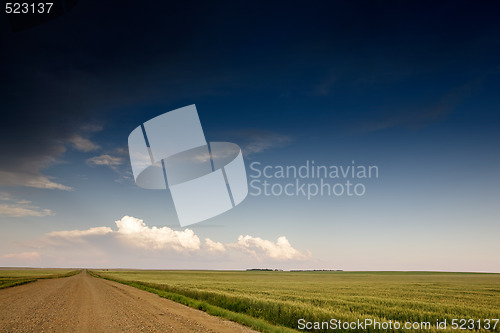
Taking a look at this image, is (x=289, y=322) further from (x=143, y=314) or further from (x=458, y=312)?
(x=458, y=312)

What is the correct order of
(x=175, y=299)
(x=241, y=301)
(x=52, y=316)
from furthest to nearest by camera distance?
(x=175, y=299), (x=241, y=301), (x=52, y=316)

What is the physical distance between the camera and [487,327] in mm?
13250

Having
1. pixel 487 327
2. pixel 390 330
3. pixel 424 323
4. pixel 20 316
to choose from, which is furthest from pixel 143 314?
pixel 487 327

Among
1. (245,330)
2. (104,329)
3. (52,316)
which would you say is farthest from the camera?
(52,316)

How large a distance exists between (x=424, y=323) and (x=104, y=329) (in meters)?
12.6

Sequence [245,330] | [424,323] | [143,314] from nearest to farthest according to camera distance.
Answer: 1. [245,330]
2. [424,323]
3. [143,314]

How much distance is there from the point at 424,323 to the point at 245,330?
7.47 m

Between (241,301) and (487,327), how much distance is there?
39.2ft

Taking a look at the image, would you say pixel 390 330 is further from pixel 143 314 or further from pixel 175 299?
pixel 175 299

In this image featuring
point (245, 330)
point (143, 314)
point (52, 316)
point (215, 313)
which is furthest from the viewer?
point (215, 313)

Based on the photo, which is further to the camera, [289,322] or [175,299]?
[175,299]

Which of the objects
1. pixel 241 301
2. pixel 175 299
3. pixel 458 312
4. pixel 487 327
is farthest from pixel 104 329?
pixel 458 312

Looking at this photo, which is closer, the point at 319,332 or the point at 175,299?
the point at 319,332

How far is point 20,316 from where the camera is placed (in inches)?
573
